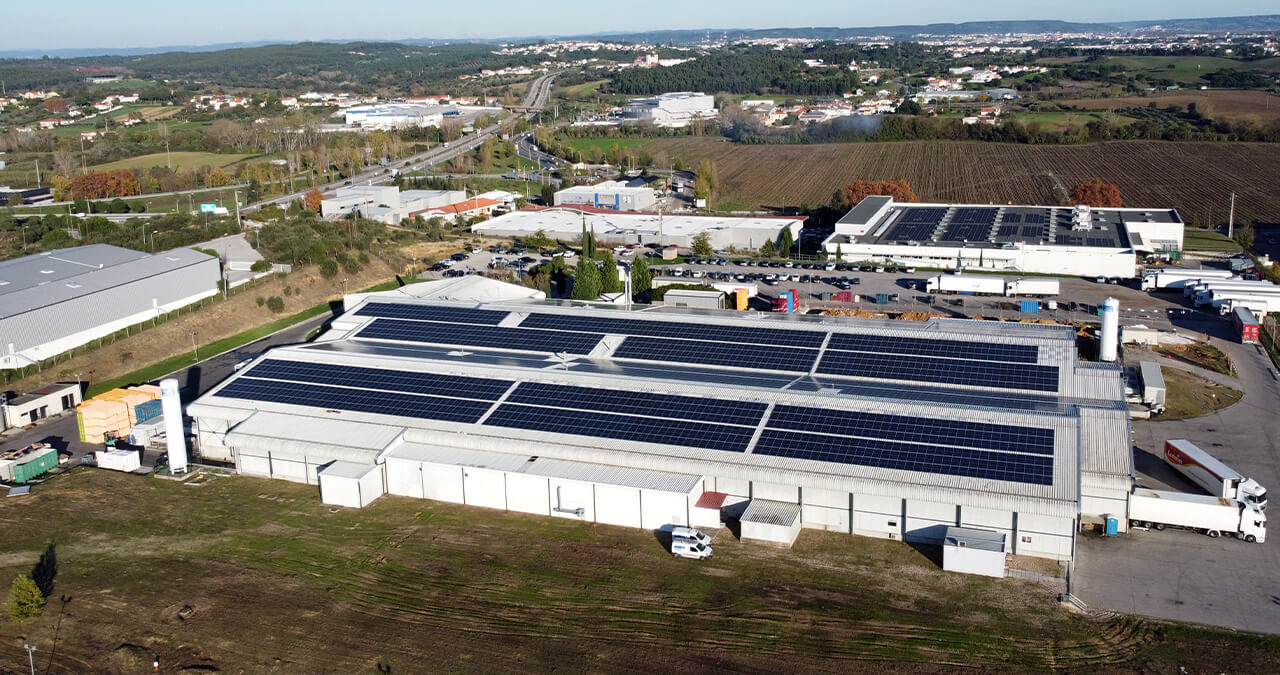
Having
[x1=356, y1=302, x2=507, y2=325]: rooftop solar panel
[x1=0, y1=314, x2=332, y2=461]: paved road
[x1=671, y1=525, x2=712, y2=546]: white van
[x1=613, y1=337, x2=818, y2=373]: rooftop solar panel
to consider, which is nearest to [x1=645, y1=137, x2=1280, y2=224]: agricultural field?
[x1=0, y1=314, x2=332, y2=461]: paved road

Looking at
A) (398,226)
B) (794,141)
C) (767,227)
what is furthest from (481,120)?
(767,227)

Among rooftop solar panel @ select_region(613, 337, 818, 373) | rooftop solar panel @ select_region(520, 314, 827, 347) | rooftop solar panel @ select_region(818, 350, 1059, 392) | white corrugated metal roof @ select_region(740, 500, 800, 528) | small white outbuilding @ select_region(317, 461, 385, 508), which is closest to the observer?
white corrugated metal roof @ select_region(740, 500, 800, 528)

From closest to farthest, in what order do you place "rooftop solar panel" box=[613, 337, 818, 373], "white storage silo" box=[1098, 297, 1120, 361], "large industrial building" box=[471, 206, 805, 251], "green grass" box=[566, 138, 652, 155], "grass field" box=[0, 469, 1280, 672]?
"grass field" box=[0, 469, 1280, 672]
"rooftop solar panel" box=[613, 337, 818, 373]
"white storage silo" box=[1098, 297, 1120, 361]
"large industrial building" box=[471, 206, 805, 251]
"green grass" box=[566, 138, 652, 155]

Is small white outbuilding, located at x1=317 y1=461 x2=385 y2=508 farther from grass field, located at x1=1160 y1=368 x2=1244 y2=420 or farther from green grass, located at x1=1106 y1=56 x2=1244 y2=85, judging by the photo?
green grass, located at x1=1106 y1=56 x2=1244 y2=85

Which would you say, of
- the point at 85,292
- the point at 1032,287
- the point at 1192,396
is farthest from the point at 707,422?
the point at 85,292

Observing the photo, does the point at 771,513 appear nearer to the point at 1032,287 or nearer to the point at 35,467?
the point at 35,467

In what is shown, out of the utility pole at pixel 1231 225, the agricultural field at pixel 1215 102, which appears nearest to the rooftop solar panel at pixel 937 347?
the utility pole at pixel 1231 225

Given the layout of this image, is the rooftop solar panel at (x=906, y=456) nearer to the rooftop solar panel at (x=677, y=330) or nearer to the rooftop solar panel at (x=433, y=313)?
the rooftop solar panel at (x=677, y=330)
